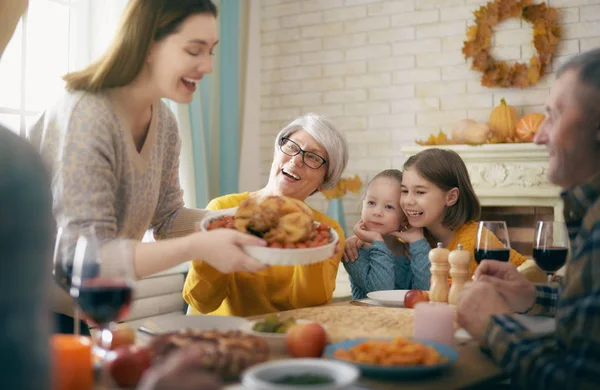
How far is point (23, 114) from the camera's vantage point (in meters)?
3.57

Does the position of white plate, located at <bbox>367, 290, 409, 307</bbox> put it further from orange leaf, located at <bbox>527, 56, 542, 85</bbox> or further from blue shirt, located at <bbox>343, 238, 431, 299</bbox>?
orange leaf, located at <bbox>527, 56, 542, 85</bbox>

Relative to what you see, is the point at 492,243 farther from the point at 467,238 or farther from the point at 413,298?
the point at 467,238

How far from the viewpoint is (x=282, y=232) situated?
63.2 inches

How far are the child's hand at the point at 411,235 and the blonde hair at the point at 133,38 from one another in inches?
56.6

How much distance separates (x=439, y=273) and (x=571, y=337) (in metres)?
0.87

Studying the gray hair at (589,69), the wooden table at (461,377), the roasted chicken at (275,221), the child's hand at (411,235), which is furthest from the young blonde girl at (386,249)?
the gray hair at (589,69)

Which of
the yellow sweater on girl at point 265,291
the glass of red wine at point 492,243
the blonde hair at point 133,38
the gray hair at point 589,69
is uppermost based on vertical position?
the blonde hair at point 133,38

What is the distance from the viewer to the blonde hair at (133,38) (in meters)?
1.74

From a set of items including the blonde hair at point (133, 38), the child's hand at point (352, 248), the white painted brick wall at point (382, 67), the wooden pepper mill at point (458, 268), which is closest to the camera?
the blonde hair at point (133, 38)

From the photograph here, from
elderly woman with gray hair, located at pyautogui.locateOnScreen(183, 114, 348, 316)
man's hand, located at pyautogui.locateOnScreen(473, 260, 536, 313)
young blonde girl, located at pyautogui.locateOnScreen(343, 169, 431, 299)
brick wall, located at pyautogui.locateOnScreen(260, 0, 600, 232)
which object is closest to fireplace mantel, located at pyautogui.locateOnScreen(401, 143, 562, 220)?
brick wall, located at pyautogui.locateOnScreen(260, 0, 600, 232)

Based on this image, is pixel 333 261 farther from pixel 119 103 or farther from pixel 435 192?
pixel 119 103

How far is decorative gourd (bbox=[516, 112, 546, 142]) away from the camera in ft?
13.7

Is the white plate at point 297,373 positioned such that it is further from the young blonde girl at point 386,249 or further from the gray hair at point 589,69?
the young blonde girl at point 386,249

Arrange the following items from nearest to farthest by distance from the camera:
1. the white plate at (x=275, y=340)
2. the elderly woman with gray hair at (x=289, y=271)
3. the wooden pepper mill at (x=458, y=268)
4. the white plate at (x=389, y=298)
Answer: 1. the white plate at (x=275, y=340)
2. the wooden pepper mill at (x=458, y=268)
3. the white plate at (x=389, y=298)
4. the elderly woman with gray hair at (x=289, y=271)
